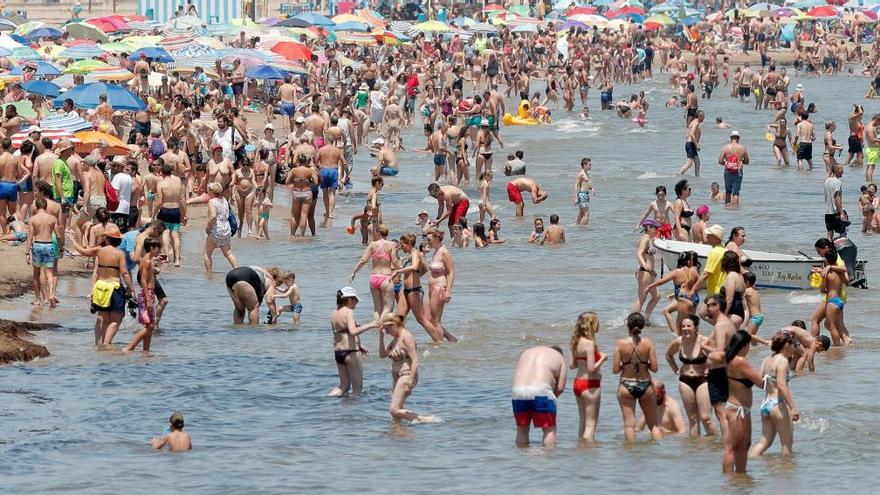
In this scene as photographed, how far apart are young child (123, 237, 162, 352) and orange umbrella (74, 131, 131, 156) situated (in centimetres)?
769

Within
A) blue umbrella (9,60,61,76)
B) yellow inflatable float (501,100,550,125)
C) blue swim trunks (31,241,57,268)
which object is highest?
blue umbrella (9,60,61,76)

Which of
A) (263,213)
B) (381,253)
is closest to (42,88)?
A: (263,213)

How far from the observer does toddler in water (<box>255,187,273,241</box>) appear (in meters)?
22.9

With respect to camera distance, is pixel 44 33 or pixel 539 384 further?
pixel 44 33

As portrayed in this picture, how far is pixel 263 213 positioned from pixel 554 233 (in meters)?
4.39

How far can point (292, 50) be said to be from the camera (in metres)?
42.1

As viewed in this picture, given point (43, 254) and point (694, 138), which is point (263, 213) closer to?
point (43, 254)

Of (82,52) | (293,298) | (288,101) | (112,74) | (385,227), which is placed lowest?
(293,298)

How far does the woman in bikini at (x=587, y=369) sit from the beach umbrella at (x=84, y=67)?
24.2m

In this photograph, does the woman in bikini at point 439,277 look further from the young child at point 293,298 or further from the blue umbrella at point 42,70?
the blue umbrella at point 42,70


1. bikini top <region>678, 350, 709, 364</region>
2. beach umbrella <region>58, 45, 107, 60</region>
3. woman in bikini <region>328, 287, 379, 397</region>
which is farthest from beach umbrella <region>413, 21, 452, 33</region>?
bikini top <region>678, 350, 709, 364</region>

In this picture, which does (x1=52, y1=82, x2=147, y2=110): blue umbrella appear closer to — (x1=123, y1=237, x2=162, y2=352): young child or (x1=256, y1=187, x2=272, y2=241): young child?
(x1=256, y1=187, x2=272, y2=241): young child

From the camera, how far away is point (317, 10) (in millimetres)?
72625

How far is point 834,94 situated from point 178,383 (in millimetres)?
47544
